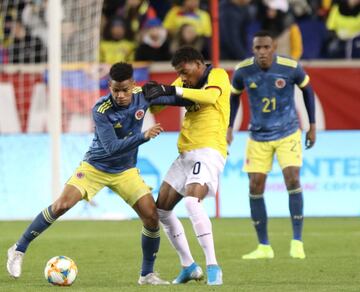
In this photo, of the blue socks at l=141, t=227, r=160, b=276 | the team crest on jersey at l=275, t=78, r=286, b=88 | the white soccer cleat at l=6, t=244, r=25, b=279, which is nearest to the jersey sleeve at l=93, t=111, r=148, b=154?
the blue socks at l=141, t=227, r=160, b=276

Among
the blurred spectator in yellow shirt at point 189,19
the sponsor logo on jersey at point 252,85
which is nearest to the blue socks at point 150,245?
the sponsor logo on jersey at point 252,85

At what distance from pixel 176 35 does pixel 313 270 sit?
976 cm

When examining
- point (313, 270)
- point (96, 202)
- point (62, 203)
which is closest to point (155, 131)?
point (62, 203)

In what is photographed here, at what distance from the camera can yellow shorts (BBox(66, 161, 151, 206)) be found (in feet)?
33.2

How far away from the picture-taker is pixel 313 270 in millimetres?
10820

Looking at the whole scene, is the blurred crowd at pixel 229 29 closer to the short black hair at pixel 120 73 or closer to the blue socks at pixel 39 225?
the blue socks at pixel 39 225

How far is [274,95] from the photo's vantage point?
41.3 feet

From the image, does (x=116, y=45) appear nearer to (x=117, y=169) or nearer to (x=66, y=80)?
(x=66, y=80)

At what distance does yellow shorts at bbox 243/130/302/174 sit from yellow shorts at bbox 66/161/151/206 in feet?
8.85

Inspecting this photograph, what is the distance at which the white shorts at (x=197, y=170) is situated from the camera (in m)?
9.94

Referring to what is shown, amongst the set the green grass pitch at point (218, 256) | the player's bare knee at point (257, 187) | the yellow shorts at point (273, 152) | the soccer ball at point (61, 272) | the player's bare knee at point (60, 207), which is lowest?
the green grass pitch at point (218, 256)

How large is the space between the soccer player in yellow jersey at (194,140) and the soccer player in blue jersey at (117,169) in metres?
0.15

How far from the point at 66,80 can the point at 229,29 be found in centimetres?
350

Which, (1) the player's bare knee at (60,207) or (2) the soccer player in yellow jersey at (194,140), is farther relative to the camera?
(1) the player's bare knee at (60,207)
